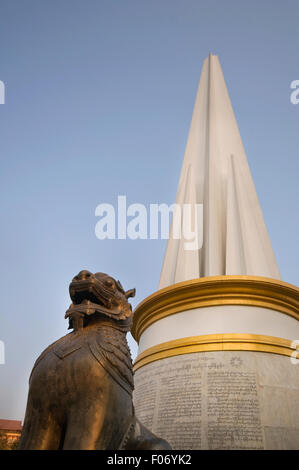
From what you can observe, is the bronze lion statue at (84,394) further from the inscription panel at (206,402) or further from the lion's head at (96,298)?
the inscription panel at (206,402)

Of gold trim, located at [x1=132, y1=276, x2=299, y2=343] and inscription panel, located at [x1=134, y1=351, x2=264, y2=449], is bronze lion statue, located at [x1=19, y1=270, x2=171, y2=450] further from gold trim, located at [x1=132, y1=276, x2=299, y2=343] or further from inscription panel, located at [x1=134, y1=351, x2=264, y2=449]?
gold trim, located at [x1=132, y1=276, x2=299, y2=343]

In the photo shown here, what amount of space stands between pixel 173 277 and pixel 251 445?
4201mm

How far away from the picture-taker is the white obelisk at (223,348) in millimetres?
4641

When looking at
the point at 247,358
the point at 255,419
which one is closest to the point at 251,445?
the point at 255,419

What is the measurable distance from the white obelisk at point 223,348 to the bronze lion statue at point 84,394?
2.72 m

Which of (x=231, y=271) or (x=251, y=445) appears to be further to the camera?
(x=231, y=271)

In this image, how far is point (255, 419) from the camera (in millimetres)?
4566

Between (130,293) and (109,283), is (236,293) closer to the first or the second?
(130,293)

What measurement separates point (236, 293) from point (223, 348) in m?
0.94

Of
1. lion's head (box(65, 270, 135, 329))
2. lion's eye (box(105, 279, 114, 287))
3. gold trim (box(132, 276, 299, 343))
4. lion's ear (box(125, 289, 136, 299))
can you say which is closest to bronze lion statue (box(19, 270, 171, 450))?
lion's head (box(65, 270, 135, 329))

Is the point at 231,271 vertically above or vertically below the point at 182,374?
above

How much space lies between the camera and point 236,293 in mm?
5754

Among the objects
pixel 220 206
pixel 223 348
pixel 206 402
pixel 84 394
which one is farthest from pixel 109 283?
pixel 220 206
